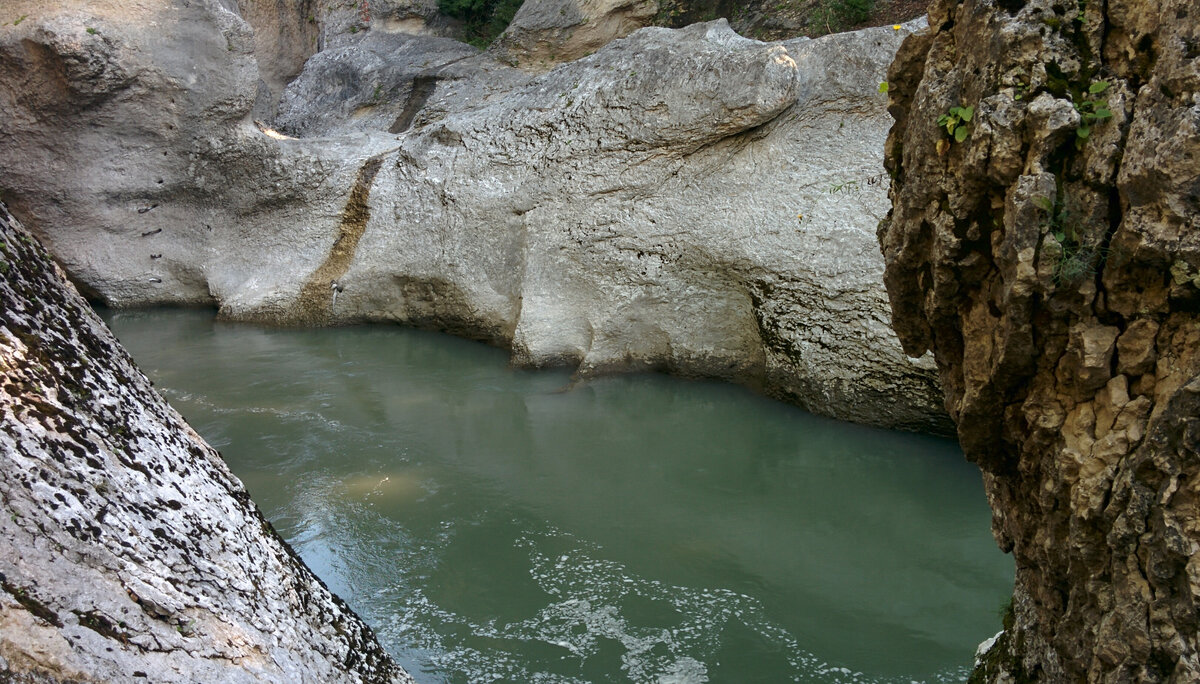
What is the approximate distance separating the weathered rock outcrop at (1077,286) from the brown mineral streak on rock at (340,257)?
8101 millimetres

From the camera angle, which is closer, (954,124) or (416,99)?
(954,124)

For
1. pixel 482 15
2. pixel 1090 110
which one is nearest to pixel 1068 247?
pixel 1090 110

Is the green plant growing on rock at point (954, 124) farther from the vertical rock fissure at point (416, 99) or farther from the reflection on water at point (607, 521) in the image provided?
the vertical rock fissure at point (416, 99)

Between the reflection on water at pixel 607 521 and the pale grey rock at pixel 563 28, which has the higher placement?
the pale grey rock at pixel 563 28

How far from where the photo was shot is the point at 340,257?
33.7ft

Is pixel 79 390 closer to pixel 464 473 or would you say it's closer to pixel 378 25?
pixel 464 473

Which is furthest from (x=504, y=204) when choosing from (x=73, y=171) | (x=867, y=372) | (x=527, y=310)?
(x=73, y=171)

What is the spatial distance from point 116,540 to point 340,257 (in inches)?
331

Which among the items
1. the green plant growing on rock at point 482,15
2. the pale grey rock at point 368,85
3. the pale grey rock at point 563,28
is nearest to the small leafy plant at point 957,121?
the pale grey rock at point 563,28

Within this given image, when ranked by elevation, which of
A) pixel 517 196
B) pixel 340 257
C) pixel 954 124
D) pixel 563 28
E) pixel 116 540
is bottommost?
pixel 340 257

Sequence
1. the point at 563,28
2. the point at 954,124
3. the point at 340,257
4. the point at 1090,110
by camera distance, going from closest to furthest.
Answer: the point at 1090,110 → the point at 954,124 → the point at 340,257 → the point at 563,28

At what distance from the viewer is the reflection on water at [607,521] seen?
4.34 meters

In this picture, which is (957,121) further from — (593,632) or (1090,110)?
(593,632)

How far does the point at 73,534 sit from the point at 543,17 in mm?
11556
